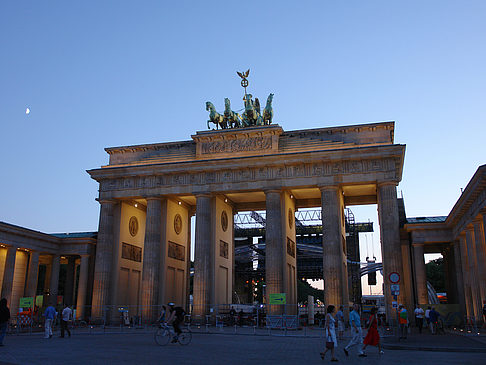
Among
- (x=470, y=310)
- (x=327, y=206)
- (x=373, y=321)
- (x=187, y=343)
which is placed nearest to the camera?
(x=373, y=321)

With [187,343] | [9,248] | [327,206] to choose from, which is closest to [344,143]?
[327,206]

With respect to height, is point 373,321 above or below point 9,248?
below

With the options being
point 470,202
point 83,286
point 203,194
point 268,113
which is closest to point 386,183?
point 470,202

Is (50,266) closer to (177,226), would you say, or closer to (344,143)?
(177,226)

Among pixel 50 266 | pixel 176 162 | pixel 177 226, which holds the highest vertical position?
pixel 176 162

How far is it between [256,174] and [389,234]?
11934 millimetres

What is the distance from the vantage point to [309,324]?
40031 millimetres

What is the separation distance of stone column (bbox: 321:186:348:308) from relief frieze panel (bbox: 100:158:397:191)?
70.6 inches

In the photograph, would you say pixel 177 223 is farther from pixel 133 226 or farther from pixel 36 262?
pixel 36 262

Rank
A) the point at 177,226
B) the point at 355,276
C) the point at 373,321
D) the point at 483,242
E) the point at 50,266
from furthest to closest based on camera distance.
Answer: the point at 355,276 < the point at 50,266 < the point at 177,226 < the point at 483,242 < the point at 373,321

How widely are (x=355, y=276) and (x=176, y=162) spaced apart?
3800 cm

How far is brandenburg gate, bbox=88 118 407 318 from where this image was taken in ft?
Result: 125

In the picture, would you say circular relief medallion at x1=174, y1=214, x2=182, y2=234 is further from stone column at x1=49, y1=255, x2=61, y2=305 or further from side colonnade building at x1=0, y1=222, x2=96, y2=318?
stone column at x1=49, y1=255, x2=61, y2=305

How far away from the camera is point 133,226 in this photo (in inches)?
1845
